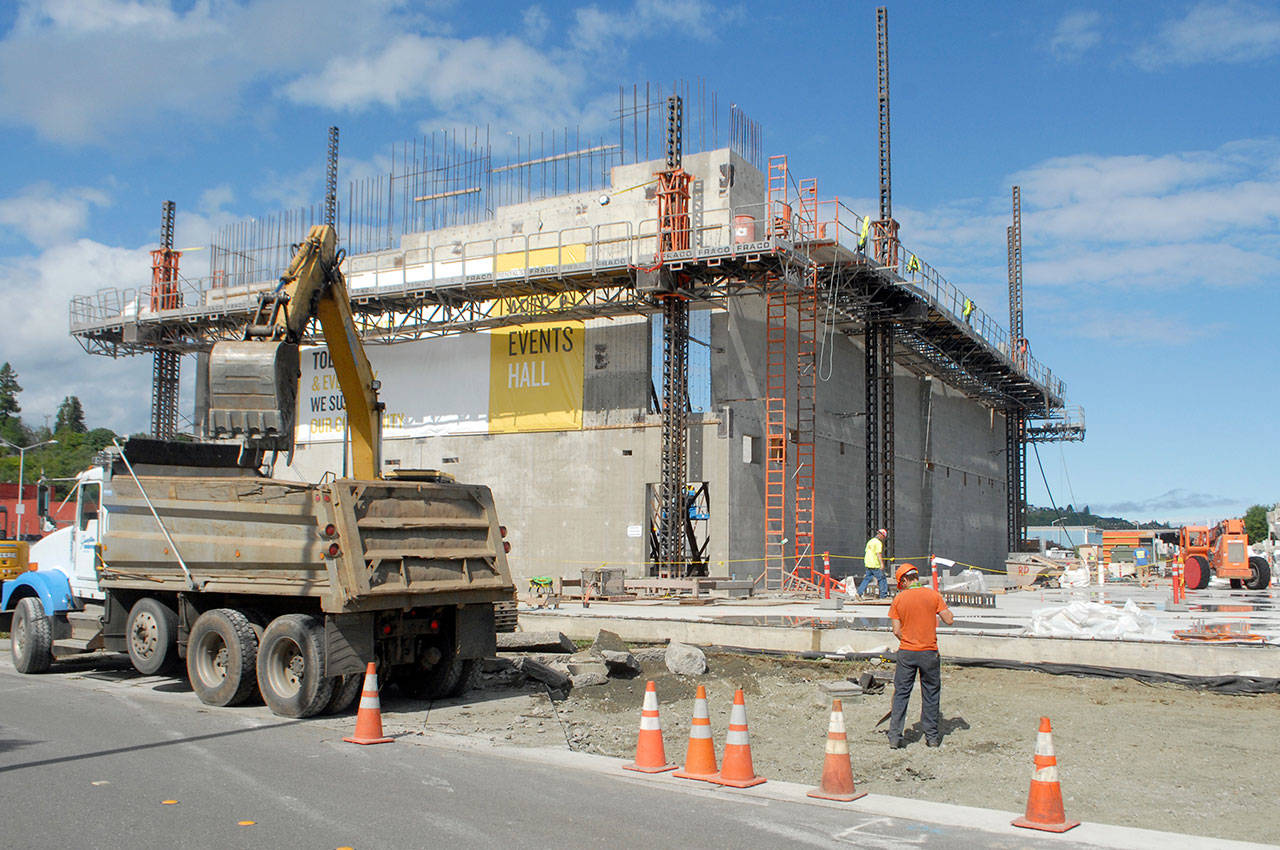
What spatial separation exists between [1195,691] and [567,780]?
24.4ft

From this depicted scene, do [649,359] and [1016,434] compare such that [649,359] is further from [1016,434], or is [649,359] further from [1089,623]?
[1016,434]

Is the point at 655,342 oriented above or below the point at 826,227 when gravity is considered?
below

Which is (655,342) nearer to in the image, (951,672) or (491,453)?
(491,453)

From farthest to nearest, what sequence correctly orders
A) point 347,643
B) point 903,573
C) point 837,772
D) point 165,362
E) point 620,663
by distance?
point 165,362 < point 620,663 < point 347,643 < point 903,573 < point 837,772

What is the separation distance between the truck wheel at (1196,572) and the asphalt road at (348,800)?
89.8 feet

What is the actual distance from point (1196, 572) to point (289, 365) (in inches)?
1090

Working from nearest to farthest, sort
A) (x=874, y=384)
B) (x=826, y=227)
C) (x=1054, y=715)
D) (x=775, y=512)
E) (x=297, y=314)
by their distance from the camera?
(x=1054, y=715), (x=297, y=314), (x=826, y=227), (x=775, y=512), (x=874, y=384)

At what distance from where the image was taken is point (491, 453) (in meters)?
33.6

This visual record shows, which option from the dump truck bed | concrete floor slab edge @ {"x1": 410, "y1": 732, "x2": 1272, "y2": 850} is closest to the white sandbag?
concrete floor slab edge @ {"x1": 410, "y1": 732, "x2": 1272, "y2": 850}

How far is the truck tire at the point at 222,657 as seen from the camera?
11.5 meters

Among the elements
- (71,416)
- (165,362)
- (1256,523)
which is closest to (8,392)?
(71,416)

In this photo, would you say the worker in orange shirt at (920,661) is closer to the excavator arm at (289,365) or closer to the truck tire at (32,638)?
the excavator arm at (289,365)

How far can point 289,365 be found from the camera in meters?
12.6

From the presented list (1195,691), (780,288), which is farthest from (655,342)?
(1195,691)
